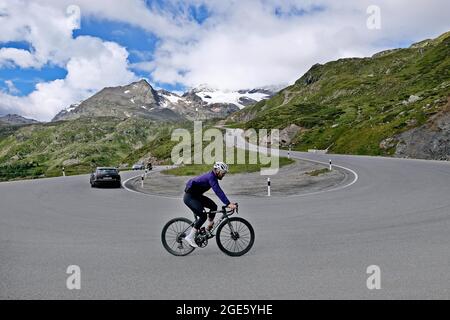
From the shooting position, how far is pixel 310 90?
199000 millimetres

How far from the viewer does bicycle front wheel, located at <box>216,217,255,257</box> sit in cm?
907

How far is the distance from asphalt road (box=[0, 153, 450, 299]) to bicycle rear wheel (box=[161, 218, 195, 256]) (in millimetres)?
226

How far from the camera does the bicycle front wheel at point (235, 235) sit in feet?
29.8

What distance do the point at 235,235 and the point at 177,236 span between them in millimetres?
1371

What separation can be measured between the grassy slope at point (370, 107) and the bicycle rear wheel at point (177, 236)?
153 ft

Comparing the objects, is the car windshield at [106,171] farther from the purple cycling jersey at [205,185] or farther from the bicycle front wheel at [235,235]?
the bicycle front wheel at [235,235]

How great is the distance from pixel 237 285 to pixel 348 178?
70.4ft

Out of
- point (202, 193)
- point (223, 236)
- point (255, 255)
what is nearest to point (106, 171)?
point (202, 193)

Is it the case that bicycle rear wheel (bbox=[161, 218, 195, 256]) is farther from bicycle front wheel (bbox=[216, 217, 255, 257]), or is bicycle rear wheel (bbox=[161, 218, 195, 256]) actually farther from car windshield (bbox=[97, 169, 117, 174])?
car windshield (bbox=[97, 169, 117, 174])

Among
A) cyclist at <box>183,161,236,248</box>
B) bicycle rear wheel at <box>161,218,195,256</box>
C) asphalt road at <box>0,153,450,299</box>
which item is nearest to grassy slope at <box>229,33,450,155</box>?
asphalt road at <box>0,153,450,299</box>

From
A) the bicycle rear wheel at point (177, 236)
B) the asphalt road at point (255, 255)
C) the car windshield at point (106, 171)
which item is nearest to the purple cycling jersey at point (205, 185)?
the bicycle rear wheel at point (177, 236)

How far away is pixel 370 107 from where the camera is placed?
9600 centimetres
